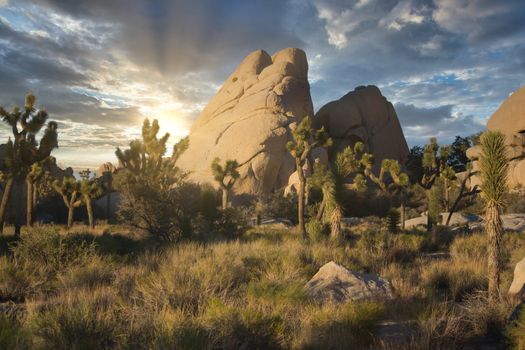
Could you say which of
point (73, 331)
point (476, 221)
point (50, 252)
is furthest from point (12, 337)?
point (476, 221)

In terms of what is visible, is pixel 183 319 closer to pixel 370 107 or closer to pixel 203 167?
pixel 203 167

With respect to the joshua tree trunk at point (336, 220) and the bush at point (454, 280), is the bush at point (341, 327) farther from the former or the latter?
the joshua tree trunk at point (336, 220)

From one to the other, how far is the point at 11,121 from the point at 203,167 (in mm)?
30559

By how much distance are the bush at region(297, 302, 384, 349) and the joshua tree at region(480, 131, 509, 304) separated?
275 centimetres

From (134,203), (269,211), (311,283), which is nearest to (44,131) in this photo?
(134,203)

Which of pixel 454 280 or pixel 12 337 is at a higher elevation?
pixel 12 337

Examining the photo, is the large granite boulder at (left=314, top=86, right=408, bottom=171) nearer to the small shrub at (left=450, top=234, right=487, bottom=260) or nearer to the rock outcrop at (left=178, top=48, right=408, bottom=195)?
the rock outcrop at (left=178, top=48, right=408, bottom=195)

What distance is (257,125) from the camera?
160 ft

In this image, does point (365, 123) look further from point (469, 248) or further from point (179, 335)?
point (179, 335)

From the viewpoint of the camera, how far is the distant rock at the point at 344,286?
23.5 feet

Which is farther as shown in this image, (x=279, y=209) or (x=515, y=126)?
(x=515, y=126)

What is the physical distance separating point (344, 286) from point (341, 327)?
2386mm

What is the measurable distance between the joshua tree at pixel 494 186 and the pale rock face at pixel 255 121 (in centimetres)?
3773

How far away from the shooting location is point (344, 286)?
7.63m
